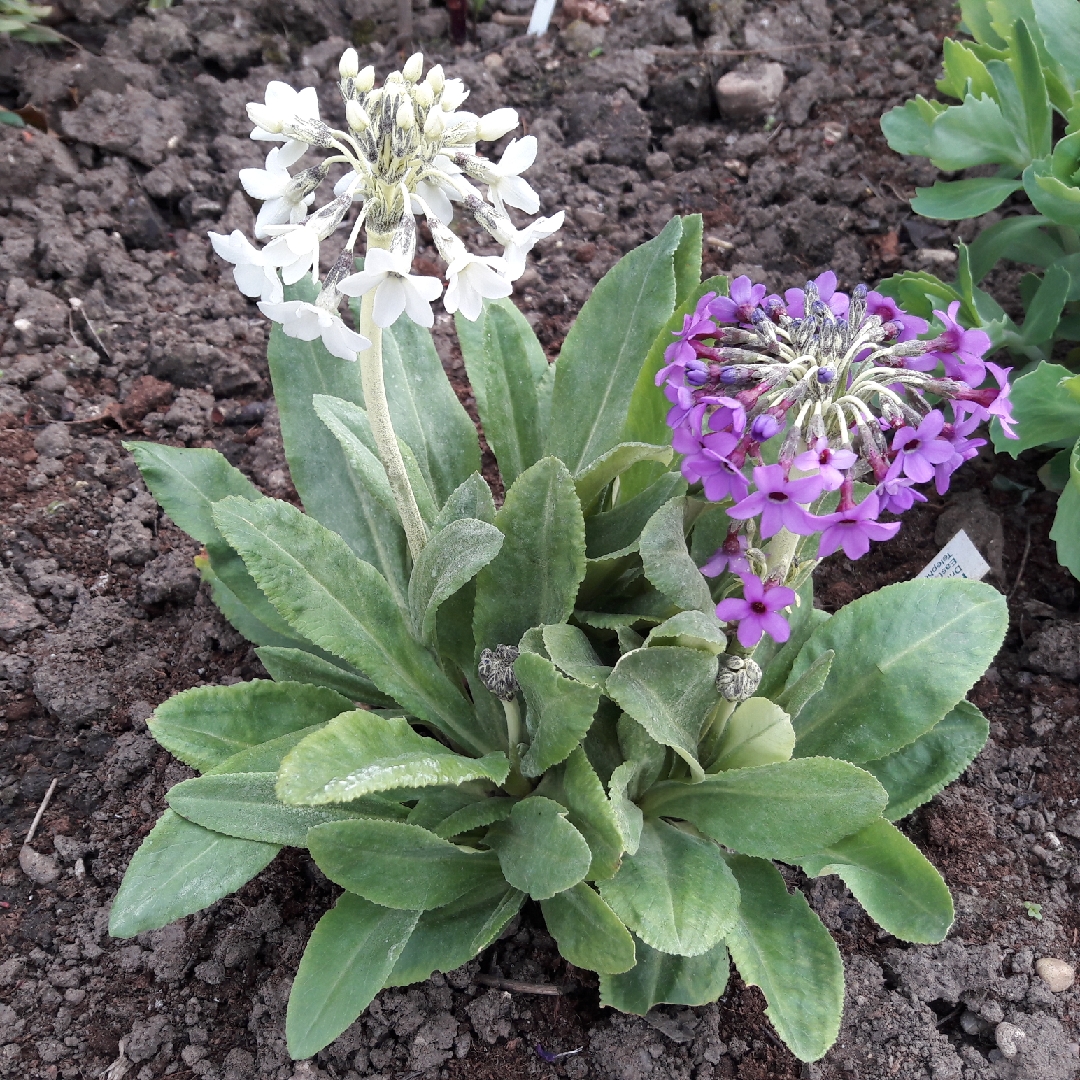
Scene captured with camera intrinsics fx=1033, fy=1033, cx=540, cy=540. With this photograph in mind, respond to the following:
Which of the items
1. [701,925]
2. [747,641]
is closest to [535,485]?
[747,641]

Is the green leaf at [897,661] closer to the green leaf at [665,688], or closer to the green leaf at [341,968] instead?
the green leaf at [665,688]

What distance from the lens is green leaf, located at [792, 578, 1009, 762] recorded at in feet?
6.82

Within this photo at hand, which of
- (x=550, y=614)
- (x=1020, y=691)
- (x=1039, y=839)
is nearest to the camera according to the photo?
(x=550, y=614)

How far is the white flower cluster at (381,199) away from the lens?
1.48m

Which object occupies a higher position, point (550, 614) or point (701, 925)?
point (550, 614)

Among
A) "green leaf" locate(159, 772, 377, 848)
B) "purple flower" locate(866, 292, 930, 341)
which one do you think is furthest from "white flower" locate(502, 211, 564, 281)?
"green leaf" locate(159, 772, 377, 848)

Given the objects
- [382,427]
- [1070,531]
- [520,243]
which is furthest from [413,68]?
[1070,531]

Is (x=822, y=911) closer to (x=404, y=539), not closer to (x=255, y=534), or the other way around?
(x=404, y=539)

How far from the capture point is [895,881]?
1957 millimetres

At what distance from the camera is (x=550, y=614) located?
2.14 metres

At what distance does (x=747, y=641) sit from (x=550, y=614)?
0.52 metres

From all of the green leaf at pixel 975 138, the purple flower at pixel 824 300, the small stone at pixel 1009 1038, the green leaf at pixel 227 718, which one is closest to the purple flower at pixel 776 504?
the purple flower at pixel 824 300

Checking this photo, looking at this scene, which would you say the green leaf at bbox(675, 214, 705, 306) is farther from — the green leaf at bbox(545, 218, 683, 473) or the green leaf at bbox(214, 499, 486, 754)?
the green leaf at bbox(214, 499, 486, 754)

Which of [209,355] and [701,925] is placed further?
[209,355]
